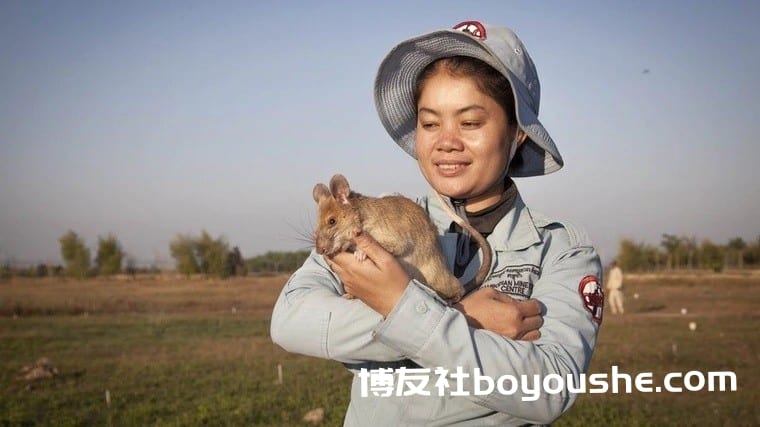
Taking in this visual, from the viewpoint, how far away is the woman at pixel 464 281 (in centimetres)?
174

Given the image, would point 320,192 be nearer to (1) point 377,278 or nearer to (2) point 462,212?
(2) point 462,212

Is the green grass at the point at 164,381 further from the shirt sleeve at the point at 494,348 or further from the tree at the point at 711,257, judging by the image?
the tree at the point at 711,257

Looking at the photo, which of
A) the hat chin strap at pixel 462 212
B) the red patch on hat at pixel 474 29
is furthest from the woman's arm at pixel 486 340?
the red patch on hat at pixel 474 29

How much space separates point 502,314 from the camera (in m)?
1.79

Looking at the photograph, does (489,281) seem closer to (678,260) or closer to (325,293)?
(325,293)

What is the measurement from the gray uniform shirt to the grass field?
530 centimetres

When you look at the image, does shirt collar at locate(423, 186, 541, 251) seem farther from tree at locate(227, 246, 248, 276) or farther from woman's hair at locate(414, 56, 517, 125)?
tree at locate(227, 246, 248, 276)

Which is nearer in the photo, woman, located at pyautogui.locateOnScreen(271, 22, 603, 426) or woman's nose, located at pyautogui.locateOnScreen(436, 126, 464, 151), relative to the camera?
woman, located at pyautogui.locateOnScreen(271, 22, 603, 426)

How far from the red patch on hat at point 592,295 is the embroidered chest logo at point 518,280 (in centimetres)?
18

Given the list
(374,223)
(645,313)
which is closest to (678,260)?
(645,313)

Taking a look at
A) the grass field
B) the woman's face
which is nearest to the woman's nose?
the woman's face

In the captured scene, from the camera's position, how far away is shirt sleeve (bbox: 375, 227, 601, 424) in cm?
169

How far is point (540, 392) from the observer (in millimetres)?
1755

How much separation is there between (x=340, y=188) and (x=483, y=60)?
0.65 meters
